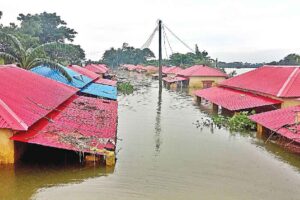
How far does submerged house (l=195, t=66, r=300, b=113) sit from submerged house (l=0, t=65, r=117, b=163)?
9.32 metres

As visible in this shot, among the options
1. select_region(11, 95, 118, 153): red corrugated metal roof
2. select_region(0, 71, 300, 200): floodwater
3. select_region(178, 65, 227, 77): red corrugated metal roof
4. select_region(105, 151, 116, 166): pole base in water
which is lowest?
select_region(0, 71, 300, 200): floodwater

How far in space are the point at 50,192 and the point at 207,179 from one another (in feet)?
16.8

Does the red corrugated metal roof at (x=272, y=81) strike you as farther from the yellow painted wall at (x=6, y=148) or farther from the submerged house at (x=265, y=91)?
the yellow painted wall at (x=6, y=148)

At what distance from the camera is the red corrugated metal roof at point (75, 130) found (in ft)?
40.0

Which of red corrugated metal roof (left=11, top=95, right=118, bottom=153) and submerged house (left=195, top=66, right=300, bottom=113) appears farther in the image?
submerged house (left=195, top=66, right=300, bottom=113)

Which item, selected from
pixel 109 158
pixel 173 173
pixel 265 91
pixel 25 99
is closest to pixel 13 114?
pixel 25 99

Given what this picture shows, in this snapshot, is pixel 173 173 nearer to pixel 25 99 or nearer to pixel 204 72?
pixel 25 99

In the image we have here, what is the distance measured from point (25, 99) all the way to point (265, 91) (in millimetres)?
16273

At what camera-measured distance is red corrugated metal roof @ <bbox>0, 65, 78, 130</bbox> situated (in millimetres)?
11867

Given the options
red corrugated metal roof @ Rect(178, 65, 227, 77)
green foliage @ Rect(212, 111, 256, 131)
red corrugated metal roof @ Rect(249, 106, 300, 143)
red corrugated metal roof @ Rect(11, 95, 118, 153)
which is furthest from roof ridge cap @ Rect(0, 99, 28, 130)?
red corrugated metal roof @ Rect(178, 65, 227, 77)

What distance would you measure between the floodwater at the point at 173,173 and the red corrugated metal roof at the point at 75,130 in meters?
0.89

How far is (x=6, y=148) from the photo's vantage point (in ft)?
39.0

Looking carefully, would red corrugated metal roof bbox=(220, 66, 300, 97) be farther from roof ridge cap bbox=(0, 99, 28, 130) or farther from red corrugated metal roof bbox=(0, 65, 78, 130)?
roof ridge cap bbox=(0, 99, 28, 130)

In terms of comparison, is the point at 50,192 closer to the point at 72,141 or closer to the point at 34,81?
the point at 72,141
